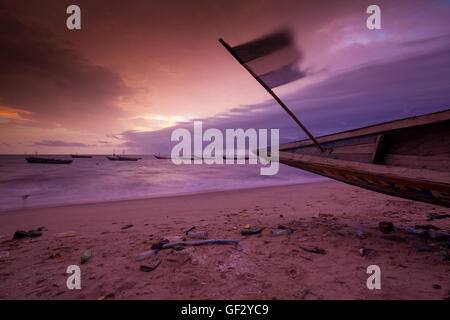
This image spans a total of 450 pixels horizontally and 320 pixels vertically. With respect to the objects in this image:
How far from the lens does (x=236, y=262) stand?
3223mm

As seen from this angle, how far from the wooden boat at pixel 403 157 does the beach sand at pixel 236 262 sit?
1.32 meters

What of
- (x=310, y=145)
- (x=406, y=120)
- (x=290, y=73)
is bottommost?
(x=310, y=145)

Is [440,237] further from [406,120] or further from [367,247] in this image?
[406,120]

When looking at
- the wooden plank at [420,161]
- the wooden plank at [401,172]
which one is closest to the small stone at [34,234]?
the wooden plank at [401,172]

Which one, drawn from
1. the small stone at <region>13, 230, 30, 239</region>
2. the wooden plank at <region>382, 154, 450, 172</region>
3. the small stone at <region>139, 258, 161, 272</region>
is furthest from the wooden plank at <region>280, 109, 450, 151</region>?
the small stone at <region>13, 230, 30, 239</region>

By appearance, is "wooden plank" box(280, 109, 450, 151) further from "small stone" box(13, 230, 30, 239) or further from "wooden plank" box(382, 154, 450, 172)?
"small stone" box(13, 230, 30, 239)

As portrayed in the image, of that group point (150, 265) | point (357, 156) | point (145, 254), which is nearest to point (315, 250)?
point (357, 156)

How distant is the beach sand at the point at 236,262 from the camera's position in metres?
2.51

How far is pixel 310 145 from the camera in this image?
228 inches

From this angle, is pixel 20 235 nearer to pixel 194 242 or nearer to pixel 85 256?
pixel 85 256

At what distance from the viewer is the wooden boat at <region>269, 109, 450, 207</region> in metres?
2.75

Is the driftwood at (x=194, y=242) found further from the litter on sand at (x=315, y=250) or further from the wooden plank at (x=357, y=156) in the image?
the wooden plank at (x=357, y=156)
